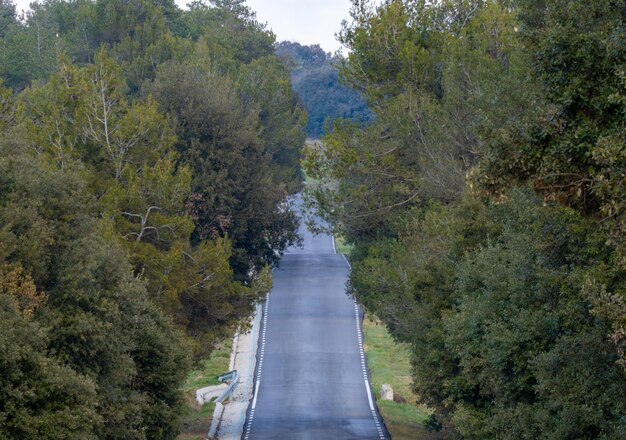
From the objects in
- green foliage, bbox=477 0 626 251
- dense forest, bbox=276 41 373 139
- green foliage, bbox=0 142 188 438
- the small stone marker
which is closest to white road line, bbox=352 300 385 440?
the small stone marker

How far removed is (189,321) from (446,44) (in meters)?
12.5

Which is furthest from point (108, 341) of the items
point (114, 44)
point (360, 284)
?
point (114, 44)

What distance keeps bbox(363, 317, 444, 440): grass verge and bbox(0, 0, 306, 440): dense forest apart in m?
6.37

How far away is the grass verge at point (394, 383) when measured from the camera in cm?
3418

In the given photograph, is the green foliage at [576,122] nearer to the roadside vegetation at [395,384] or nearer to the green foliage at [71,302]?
the green foliage at [71,302]

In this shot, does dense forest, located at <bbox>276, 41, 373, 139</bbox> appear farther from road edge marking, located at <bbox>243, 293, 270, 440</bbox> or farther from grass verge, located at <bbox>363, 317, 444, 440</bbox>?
grass verge, located at <bbox>363, 317, 444, 440</bbox>

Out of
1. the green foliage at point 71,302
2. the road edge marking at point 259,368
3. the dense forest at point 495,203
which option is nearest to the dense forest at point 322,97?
the road edge marking at point 259,368

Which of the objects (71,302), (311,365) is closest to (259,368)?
(311,365)

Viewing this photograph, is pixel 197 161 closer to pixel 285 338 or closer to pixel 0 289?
pixel 285 338

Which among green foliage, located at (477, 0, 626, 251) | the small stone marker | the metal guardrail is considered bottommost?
the small stone marker

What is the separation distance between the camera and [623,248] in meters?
12.8

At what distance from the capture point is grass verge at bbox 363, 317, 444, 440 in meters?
34.2

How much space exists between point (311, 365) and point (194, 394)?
7.22 metres

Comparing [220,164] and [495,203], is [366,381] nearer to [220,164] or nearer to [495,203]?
[220,164]
